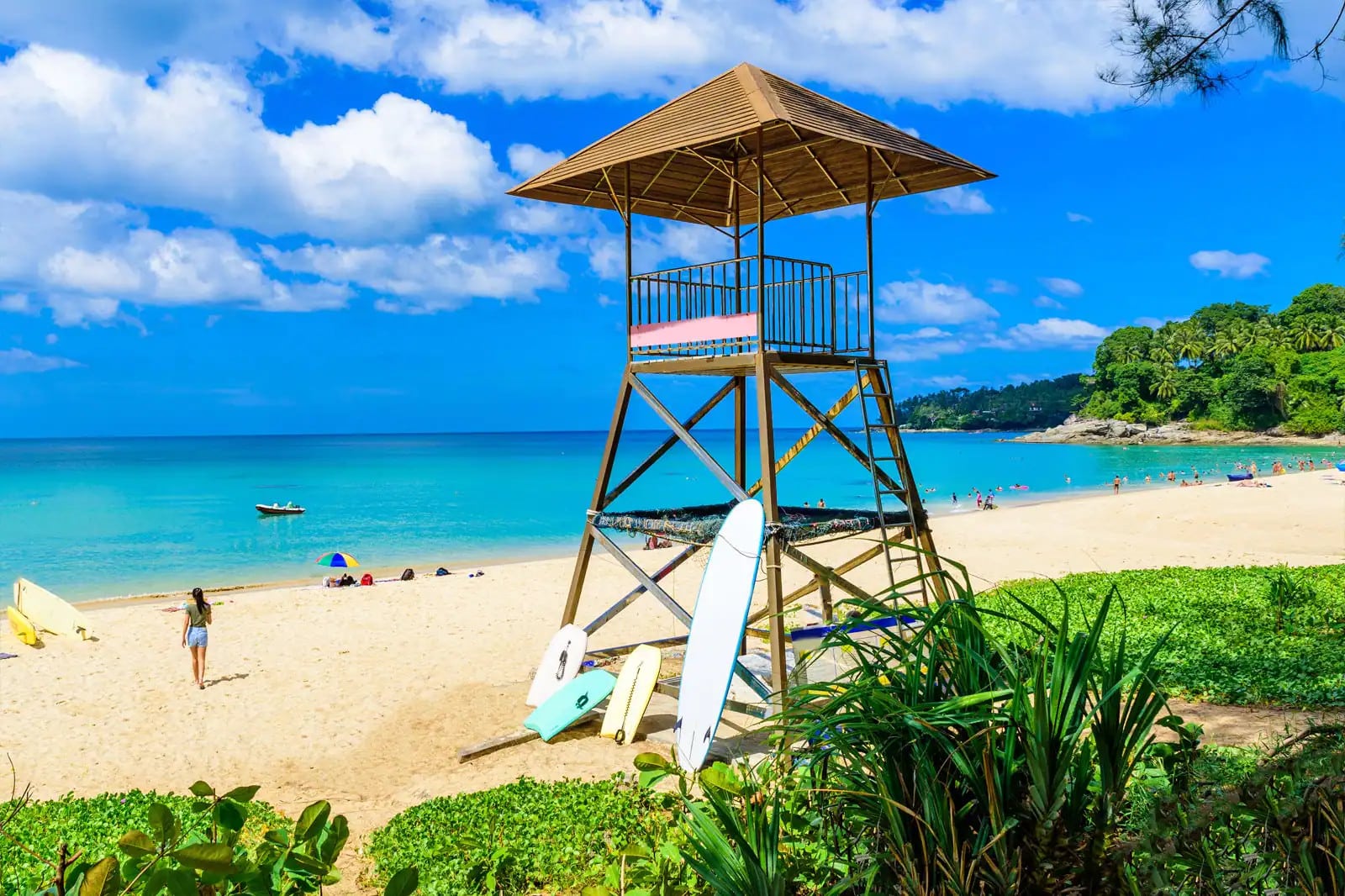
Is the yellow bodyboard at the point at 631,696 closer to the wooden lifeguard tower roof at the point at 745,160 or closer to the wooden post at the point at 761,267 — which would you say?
the wooden post at the point at 761,267

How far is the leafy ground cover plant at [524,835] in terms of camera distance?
5.29m

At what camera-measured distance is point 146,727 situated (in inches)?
424

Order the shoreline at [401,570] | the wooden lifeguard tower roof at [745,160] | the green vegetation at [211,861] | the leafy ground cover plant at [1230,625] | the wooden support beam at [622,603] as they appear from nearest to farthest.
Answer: the green vegetation at [211,861]
the leafy ground cover plant at [1230,625]
the wooden lifeguard tower roof at [745,160]
the wooden support beam at [622,603]
the shoreline at [401,570]

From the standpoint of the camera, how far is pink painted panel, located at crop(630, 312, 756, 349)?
9227 millimetres

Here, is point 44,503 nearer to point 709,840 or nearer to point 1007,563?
point 1007,563

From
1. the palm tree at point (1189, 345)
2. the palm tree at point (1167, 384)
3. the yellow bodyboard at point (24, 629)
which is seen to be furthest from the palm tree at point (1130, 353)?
the yellow bodyboard at point (24, 629)

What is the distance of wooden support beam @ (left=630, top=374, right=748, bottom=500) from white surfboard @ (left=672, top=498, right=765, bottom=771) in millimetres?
618

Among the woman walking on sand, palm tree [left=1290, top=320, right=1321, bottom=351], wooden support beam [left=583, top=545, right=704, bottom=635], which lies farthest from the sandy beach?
palm tree [left=1290, top=320, right=1321, bottom=351]

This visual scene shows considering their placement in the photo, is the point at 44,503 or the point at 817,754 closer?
the point at 817,754

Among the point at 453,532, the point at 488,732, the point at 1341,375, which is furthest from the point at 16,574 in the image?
the point at 1341,375

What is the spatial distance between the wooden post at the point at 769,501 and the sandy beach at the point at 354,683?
6.06ft

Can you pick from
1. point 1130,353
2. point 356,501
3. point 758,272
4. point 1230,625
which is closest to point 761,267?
point 758,272

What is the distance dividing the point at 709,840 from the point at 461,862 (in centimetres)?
309

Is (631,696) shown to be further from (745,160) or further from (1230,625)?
(1230,625)
